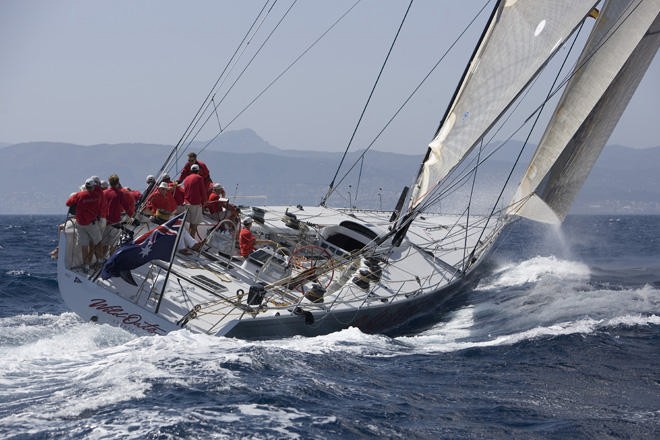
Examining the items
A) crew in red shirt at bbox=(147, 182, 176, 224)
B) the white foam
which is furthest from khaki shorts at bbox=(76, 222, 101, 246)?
the white foam

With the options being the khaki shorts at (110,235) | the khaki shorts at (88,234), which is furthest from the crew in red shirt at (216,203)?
the khaki shorts at (88,234)

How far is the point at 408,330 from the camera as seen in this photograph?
1322 cm

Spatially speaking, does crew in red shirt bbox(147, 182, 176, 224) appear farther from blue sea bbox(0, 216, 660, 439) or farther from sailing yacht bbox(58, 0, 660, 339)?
blue sea bbox(0, 216, 660, 439)

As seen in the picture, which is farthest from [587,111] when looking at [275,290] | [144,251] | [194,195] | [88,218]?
[88,218]

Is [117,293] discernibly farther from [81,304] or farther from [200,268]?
[200,268]

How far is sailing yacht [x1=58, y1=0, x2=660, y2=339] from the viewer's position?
35.4ft

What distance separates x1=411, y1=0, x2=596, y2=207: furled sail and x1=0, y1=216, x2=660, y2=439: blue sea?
2.86m

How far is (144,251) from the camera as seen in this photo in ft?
34.9

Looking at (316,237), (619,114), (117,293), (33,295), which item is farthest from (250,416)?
(619,114)

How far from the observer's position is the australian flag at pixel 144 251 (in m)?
10.6

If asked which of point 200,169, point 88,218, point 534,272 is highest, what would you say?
point 200,169

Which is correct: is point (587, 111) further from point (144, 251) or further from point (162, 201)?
point (144, 251)

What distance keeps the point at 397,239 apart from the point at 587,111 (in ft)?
13.1

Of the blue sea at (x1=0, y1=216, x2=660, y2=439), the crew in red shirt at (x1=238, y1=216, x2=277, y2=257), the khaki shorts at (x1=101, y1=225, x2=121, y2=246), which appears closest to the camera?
the blue sea at (x1=0, y1=216, x2=660, y2=439)
